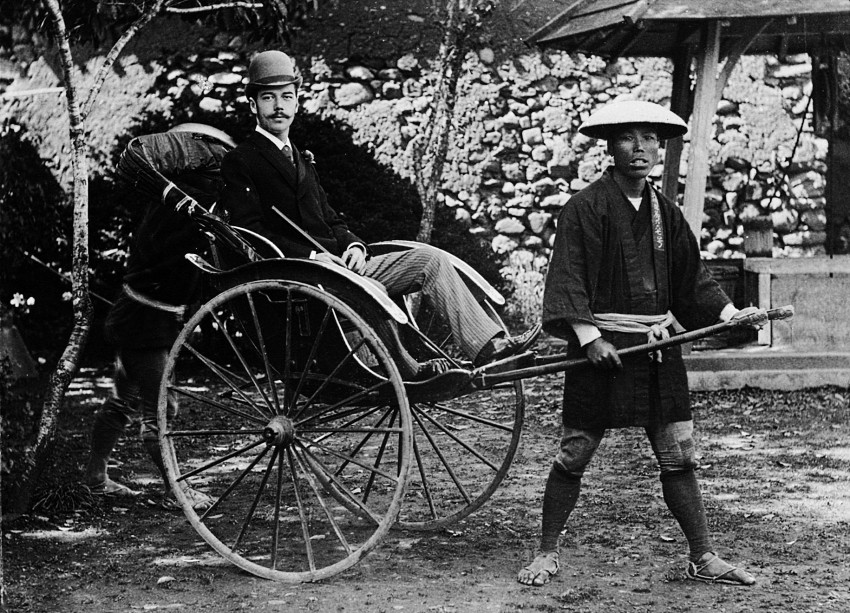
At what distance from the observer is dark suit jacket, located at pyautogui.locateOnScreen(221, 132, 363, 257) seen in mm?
4375

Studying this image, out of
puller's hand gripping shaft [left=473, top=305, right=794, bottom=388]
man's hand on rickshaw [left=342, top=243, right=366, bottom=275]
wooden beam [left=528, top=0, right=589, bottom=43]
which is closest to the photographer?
puller's hand gripping shaft [left=473, top=305, right=794, bottom=388]

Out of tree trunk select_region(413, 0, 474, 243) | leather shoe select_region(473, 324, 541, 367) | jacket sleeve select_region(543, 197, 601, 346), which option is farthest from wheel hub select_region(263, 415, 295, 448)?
tree trunk select_region(413, 0, 474, 243)

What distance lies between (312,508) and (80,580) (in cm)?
133

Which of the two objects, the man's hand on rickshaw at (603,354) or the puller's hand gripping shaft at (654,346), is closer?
the puller's hand gripping shaft at (654,346)

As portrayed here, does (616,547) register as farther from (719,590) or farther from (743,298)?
(743,298)

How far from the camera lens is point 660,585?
3975mm

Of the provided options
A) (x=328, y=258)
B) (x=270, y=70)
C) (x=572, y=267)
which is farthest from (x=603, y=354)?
(x=270, y=70)

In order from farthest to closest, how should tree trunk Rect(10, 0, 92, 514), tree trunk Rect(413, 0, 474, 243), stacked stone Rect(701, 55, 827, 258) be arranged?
stacked stone Rect(701, 55, 827, 258) → tree trunk Rect(413, 0, 474, 243) → tree trunk Rect(10, 0, 92, 514)

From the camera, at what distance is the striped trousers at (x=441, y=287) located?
415 centimetres

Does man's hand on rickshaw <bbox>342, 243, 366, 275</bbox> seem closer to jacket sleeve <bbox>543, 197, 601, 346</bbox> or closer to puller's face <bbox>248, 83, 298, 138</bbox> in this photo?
puller's face <bbox>248, 83, 298, 138</bbox>

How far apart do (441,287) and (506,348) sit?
344 mm

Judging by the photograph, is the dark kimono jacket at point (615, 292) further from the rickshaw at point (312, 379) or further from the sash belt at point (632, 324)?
the rickshaw at point (312, 379)

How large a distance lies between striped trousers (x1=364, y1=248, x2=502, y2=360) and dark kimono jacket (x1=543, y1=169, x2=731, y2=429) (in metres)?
0.29

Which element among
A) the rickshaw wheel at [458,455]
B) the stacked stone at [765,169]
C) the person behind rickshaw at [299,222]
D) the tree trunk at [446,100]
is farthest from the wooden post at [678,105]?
the person behind rickshaw at [299,222]
